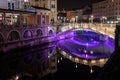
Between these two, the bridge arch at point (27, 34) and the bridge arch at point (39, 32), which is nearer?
the bridge arch at point (27, 34)

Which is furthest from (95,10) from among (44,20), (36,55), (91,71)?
(91,71)

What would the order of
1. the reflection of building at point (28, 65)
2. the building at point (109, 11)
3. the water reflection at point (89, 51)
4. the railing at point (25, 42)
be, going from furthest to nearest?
the building at point (109, 11) < the railing at point (25, 42) < the water reflection at point (89, 51) < the reflection of building at point (28, 65)

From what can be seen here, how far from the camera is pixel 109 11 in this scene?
10494cm

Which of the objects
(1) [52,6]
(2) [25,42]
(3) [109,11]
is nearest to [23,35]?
(2) [25,42]

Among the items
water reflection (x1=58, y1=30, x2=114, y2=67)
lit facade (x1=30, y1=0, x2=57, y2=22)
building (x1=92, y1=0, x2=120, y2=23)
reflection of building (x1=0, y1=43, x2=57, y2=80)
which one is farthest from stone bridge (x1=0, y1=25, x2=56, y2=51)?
building (x1=92, y1=0, x2=120, y2=23)

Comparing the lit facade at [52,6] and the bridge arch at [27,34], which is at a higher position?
the lit facade at [52,6]

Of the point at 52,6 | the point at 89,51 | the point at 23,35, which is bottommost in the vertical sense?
the point at 89,51

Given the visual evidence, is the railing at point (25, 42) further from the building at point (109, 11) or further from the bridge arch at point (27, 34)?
the building at point (109, 11)

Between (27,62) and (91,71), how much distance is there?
33.6 ft

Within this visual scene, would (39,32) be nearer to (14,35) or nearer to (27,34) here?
(27,34)

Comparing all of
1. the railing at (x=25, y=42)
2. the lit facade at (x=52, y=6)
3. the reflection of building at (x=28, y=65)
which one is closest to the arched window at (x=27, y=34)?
the railing at (x=25, y=42)

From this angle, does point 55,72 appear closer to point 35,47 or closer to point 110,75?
point 110,75

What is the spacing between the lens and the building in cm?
9481

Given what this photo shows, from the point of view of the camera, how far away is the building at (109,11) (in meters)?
94.8
